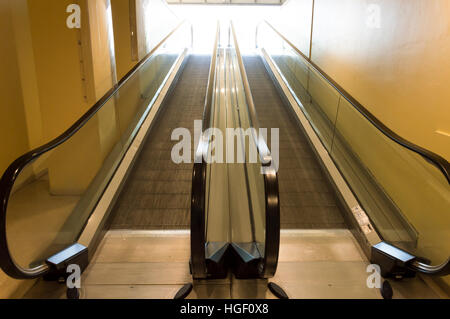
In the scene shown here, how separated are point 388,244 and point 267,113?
351 centimetres

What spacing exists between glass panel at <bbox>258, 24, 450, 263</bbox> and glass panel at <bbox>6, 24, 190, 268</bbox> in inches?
97.6

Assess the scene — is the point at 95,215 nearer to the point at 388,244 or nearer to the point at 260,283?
the point at 260,283

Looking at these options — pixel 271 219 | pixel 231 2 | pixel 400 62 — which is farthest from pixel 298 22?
Result: pixel 231 2

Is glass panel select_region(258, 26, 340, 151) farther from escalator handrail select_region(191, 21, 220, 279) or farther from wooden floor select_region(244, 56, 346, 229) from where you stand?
escalator handrail select_region(191, 21, 220, 279)

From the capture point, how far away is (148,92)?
18.7ft

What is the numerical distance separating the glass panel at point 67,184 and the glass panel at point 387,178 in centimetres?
248

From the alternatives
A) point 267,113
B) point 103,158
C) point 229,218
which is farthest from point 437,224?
point 267,113

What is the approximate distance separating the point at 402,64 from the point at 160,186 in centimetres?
275

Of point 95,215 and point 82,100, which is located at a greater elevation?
point 82,100

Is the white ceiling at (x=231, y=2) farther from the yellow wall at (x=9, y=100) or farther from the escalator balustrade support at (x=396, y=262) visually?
the escalator balustrade support at (x=396, y=262)

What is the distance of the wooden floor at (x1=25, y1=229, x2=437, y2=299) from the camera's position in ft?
8.19

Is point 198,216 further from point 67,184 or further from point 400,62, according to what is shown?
point 400,62

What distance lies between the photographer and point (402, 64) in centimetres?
343

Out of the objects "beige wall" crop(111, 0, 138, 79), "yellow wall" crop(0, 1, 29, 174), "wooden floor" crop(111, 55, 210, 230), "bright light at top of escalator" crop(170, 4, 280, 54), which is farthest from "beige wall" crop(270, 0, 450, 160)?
"bright light at top of escalator" crop(170, 4, 280, 54)
